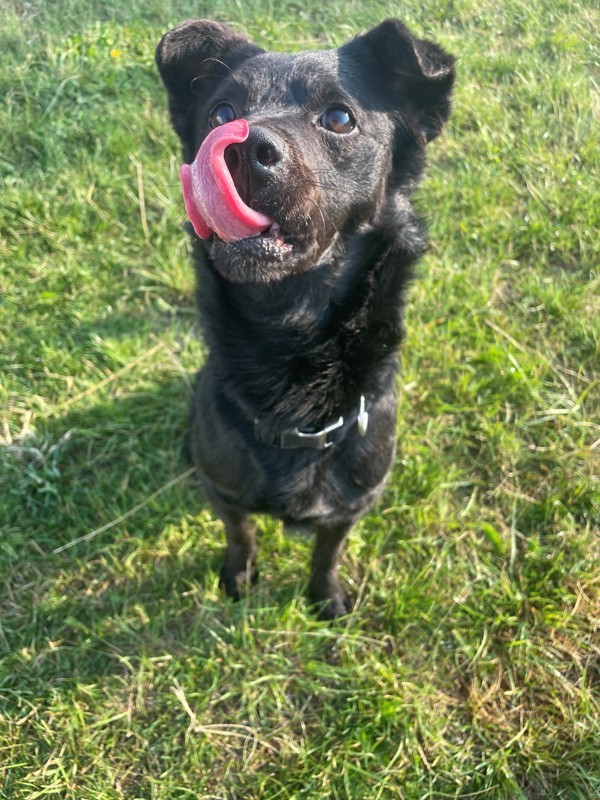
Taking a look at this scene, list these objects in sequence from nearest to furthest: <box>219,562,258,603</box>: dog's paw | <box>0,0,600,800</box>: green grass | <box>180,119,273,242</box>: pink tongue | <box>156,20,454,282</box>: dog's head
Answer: <box>180,119,273,242</box>: pink tongue → <box>156,20,454,282</box>: dog's head → <box>0,0,600,800</box>: green grass → <box>219,562,258,603</box>: dog's paw

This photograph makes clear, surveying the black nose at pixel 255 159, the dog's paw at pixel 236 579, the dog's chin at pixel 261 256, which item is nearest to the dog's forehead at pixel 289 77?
the black nose at pixel 255 159

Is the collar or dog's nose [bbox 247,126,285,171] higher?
dog's nose [bbox 247,126,285,171]

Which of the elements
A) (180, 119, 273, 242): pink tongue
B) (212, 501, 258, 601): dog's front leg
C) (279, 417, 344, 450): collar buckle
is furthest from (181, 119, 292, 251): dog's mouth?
(212, 501, 258, 601): dog's front leg

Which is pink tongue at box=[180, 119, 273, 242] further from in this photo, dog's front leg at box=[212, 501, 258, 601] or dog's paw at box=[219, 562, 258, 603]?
dog's paw at box=[219, 562, 258, 603]

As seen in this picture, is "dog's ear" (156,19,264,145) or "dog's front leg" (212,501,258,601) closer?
"dog's ear" (156,19,264,145)

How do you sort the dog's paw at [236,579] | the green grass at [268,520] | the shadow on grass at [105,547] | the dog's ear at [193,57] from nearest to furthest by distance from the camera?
the dog's ear at [193,57] → the green grass at [268,520] → the shadow on grass at [105,547] → the dog's paw at [236,579]

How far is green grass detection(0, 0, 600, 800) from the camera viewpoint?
2.33 meters

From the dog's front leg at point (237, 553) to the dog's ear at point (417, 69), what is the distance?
5.23ft

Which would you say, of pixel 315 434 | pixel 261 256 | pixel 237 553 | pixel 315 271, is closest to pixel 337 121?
pixel 315 271

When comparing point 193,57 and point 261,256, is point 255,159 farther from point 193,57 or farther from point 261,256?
point 193,57

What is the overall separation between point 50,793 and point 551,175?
4.26m

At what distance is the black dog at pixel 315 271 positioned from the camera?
5.87 feet

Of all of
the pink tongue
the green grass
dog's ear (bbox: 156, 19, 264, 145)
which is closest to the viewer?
the pink tongue

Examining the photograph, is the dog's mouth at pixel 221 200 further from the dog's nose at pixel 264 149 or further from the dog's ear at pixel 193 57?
the dog's ear at pixel 193 57
